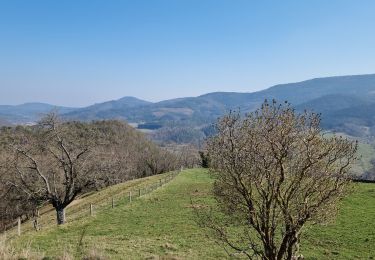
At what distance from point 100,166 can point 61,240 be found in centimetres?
1599

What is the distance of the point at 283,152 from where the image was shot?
12.5m

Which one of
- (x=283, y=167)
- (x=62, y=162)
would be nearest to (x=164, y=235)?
(x=62, y=162)

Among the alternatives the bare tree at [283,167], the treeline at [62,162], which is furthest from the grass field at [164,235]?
the bare tree at [283,167]

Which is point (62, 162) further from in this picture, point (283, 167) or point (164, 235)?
point (283, 167)

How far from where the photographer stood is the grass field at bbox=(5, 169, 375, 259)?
79.5 feet

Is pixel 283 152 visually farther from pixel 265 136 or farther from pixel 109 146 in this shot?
pixel 109 146

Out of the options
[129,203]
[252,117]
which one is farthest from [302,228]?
[129,203]

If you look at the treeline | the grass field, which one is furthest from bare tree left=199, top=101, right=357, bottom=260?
the treeline

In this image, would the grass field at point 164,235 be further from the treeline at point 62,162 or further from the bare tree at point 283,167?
the bare tree at point 283,167

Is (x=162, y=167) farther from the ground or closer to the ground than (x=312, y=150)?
closer to the ground

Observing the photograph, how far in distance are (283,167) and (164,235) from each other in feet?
63.7

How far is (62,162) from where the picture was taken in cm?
3719

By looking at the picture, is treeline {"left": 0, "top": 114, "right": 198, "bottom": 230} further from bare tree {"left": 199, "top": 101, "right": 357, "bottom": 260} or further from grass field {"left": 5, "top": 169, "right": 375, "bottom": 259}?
bare tree {"left": 199, "top": 101, "right": 357, "bottom": 260}

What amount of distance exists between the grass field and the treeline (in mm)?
4348
